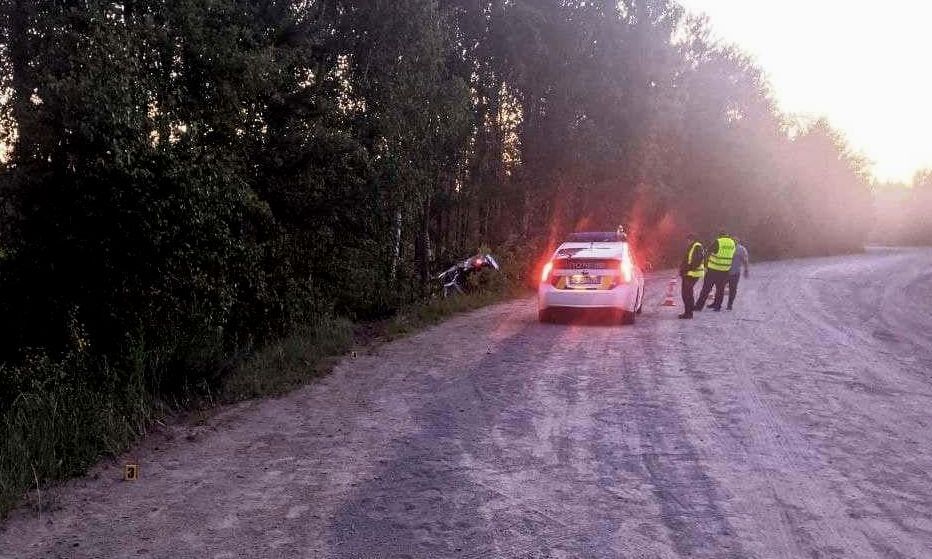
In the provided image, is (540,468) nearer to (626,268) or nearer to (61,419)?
(61,419)

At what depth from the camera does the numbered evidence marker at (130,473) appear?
5270mm

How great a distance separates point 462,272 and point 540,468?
45.7ft

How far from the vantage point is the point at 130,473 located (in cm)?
532

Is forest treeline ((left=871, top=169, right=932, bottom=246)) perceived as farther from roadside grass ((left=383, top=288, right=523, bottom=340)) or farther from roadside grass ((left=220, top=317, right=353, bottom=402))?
roadside grass ((left=220, top=317, right=353, bottom=402))

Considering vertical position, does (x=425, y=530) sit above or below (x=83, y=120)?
below

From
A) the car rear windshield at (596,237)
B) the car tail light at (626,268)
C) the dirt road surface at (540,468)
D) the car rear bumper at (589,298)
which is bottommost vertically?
the dirt road surface at (540,468)

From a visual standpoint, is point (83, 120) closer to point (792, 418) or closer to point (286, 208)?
point (286, 208)

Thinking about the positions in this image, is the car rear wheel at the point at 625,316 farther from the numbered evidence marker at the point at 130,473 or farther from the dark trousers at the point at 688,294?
the numbered evidence marker at the point at 130,473

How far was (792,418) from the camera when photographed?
6.79m

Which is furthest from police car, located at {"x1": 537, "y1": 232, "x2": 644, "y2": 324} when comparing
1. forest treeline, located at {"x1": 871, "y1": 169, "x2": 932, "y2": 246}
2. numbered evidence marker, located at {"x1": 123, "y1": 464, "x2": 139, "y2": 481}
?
forest treeline, located at {"x1": 871, "y1": 169, "x2": 932, "y2": 246}

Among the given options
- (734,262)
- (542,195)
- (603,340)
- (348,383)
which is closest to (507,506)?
(348,383)

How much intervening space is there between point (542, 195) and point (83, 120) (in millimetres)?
22070

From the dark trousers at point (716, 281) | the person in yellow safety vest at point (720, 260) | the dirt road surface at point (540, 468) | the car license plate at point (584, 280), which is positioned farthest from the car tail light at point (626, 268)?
the dirt road surface at point (540, 468)

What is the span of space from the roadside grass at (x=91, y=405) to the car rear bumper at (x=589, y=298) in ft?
14.8
